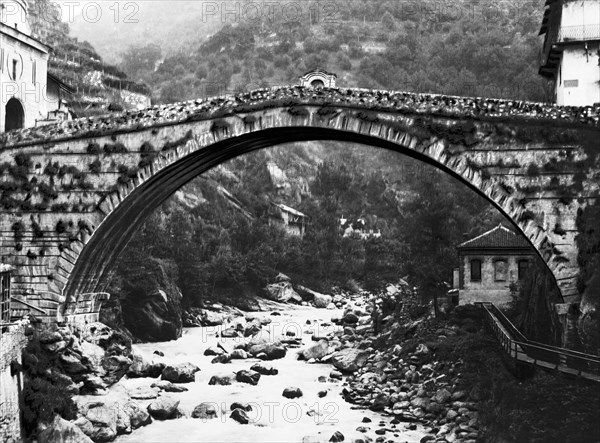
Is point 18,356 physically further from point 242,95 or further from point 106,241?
point 242,95

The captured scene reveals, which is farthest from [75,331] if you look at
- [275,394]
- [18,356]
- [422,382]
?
[422,382]

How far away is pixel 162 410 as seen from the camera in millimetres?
24125

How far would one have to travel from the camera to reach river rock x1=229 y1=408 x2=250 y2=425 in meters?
24.2

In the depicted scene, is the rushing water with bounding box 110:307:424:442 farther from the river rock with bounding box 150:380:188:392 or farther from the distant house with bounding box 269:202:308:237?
the distant house with bounding box 269:202:308:237

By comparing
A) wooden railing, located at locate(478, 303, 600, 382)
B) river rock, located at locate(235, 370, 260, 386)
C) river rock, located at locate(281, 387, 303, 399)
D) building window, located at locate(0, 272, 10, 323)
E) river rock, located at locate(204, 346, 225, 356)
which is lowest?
river rock, located at locate(281, 387, 303, 399)

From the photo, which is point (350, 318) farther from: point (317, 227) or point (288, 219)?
point (288, 219)

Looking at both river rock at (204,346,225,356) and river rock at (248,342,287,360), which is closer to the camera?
river rock at (248,342,287,360)

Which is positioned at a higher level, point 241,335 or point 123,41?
point 123,41

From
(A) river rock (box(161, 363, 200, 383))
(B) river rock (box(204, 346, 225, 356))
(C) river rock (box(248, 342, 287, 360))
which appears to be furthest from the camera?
(B) river rock (box(204, 346, 225, 356))

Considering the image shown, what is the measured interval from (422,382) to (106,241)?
11.5 m

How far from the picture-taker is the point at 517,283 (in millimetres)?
30531

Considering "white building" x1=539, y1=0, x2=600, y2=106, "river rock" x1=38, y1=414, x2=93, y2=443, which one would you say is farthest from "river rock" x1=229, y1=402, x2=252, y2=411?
"white building" x1=539, y1=0, x2=600, y2=106

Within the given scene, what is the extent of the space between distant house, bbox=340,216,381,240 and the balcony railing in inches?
1915

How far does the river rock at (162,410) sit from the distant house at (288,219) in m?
43.3
